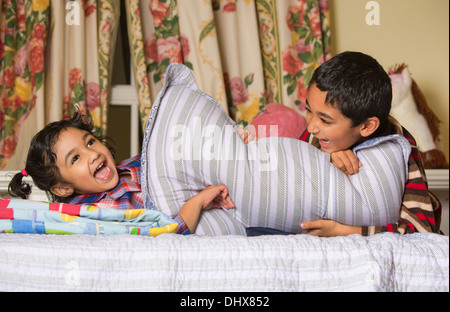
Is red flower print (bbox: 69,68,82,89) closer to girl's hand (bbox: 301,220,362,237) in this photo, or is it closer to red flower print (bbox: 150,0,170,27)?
red flower print (bbox: 150,0,170,27)

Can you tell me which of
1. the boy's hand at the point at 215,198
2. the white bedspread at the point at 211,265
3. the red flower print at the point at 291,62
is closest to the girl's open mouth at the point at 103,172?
the boy's hand at the point at 215,198

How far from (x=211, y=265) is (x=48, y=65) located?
138cm

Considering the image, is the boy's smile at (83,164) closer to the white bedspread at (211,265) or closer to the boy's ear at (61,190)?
the boy's ear at (61,190)

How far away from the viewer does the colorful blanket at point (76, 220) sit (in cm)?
92

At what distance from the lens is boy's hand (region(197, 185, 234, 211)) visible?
1.03 m

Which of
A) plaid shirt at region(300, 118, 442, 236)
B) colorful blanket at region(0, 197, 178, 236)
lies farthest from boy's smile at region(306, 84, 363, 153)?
colorful blanket at region(0, 197, 178, 236)

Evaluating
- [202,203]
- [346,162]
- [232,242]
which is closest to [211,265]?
[232,242]

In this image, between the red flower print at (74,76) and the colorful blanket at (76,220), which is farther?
Answer: the red flower print at (74,76)

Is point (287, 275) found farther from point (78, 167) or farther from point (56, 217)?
point (78, 167)

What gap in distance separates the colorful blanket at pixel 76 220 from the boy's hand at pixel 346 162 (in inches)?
14.5

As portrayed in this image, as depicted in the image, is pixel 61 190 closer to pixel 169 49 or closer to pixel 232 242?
pixel 232 242
